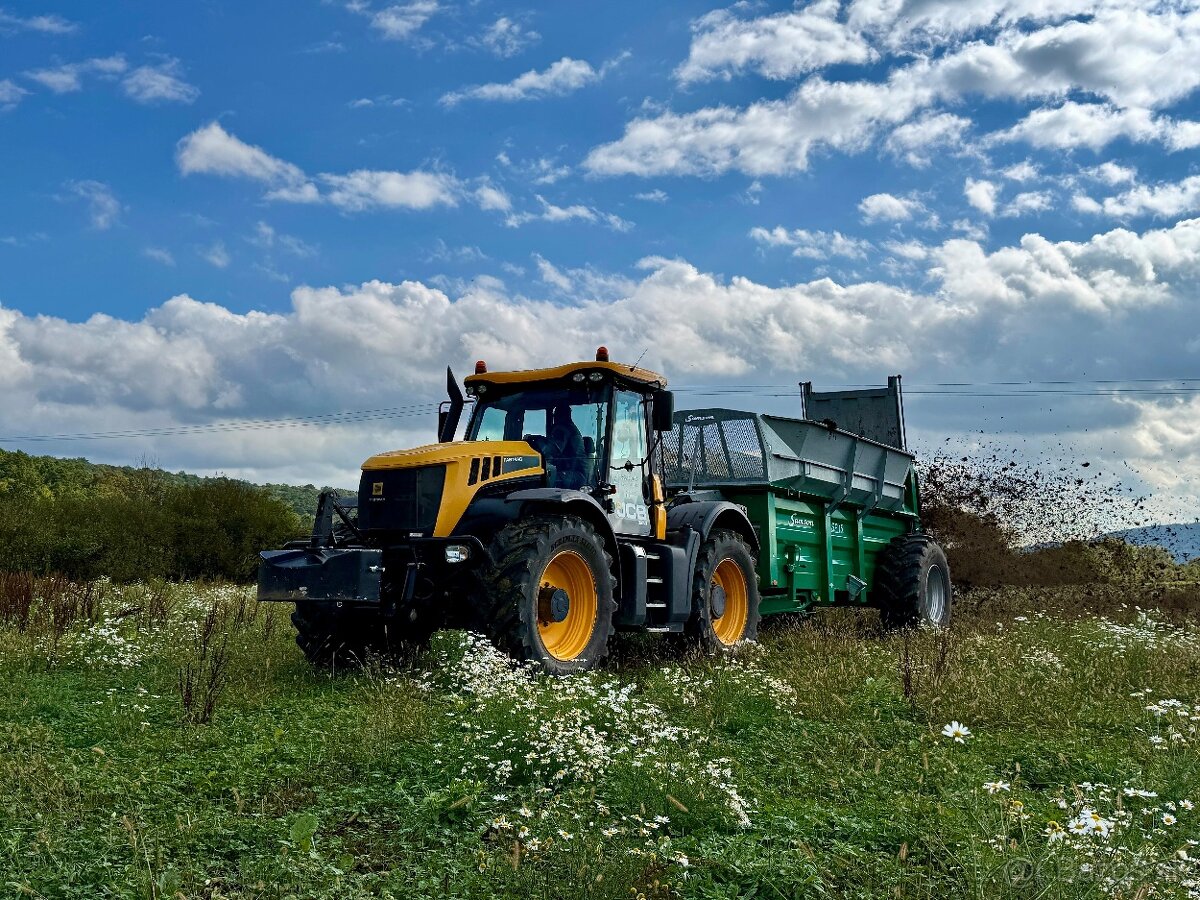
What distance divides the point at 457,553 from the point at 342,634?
1.66 meters

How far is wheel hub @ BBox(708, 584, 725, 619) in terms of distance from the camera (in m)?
9.97

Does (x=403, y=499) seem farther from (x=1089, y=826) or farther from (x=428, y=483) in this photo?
(x=1089, y=826)

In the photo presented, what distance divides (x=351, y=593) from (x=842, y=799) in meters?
3.88

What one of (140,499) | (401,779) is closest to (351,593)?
(401,779)

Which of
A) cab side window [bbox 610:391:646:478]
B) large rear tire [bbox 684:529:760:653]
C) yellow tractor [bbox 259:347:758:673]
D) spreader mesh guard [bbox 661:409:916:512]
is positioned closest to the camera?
yellow tractor [bbox 259:347:758:673]

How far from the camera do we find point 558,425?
8984 millimetres

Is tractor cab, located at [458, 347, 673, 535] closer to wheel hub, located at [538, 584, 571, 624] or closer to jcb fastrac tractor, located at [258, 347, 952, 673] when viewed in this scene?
jcb fastrac tractor, located at [258, 347, 952, 673]

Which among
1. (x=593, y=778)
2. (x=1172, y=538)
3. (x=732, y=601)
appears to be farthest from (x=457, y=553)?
(x=1172, y=538)

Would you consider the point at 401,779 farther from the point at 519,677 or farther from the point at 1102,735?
the point at 1102,735

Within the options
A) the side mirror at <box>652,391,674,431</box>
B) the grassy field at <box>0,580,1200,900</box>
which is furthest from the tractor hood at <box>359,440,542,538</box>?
the side mirror at <box>652,391,674,431</box>

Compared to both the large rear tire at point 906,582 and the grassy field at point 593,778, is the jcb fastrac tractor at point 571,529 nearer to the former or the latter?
the grassy field at point 593,778

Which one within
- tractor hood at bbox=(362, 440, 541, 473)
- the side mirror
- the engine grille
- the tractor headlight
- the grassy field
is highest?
the side mirror

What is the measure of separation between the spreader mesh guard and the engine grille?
355cm

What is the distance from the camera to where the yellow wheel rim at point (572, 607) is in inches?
319
